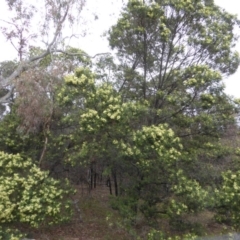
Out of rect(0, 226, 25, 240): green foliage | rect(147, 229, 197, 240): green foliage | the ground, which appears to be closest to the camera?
rect(0, 226, 25, 240): green foliage

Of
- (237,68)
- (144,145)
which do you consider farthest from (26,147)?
(237,68)

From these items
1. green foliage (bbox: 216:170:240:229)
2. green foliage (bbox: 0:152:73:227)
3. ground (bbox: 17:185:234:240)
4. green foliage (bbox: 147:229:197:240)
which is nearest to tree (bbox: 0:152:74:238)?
green foliage (bbox: 0:152:73:227)

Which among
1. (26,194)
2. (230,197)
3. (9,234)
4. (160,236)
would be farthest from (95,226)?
(230,197)

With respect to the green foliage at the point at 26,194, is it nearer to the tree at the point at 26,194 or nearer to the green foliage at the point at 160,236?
the tree at the point at 26,194

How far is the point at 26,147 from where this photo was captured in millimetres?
11781

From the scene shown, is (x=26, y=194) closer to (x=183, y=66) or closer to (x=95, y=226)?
(x=95, y=226)

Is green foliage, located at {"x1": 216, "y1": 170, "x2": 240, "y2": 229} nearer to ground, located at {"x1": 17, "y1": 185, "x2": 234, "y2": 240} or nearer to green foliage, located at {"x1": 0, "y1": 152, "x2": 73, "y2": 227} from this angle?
ground, located at {"x1": 17, "y1": 185, "x2": 234, "y2": 240}

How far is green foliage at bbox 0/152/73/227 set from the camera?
904 centimetres

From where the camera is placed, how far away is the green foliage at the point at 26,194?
9.04m

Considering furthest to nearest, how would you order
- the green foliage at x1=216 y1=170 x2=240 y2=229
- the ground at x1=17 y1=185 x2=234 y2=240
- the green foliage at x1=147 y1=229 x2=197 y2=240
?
the ground at x1=17 y1=185 x2=234 y2=240, the green foliage at x1=147 y1=229 x2=197 y2=240, the green foliage at x1=216 y1=170 x2=240 y2=229

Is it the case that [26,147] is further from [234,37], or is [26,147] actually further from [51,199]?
[234,37]

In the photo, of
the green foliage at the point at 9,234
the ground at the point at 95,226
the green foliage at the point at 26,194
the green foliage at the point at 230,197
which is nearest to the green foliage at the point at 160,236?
the ground at the point at 95,226

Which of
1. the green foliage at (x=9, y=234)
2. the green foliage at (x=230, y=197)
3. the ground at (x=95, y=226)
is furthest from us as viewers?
the ground at (x=95, y=226)

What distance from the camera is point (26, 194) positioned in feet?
30.1
